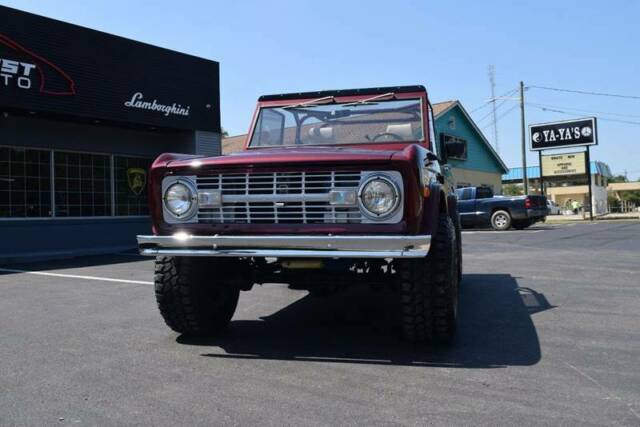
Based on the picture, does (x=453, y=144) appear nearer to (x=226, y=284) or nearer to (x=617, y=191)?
(x=226, y=284)

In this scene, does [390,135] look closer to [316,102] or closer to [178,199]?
[316,102]

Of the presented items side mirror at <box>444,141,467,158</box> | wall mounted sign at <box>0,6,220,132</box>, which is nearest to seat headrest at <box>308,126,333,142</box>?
side mirror at <box>444,141,467,158</box>

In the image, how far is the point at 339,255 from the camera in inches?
140

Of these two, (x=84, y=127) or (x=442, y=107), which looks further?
(x=442, y=107)

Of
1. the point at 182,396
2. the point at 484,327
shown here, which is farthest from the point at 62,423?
the point at 484,327

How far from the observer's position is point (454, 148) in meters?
5.48

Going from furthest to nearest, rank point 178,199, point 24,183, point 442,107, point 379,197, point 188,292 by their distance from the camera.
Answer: point 442,107, point 24,183, point 188,292, point 178,199, point 379,197

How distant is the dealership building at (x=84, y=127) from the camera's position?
12.1 metres

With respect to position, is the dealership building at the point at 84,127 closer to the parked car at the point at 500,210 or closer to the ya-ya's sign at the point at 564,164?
the parked car at the point at 500,210

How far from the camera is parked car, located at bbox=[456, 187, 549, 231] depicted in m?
19.9

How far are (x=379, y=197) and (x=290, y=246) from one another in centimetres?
66

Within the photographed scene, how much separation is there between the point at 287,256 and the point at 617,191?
83532 mm

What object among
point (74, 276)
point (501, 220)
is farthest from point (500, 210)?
point (74, 276)

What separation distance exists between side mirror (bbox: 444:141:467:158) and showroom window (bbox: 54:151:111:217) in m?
10.8
